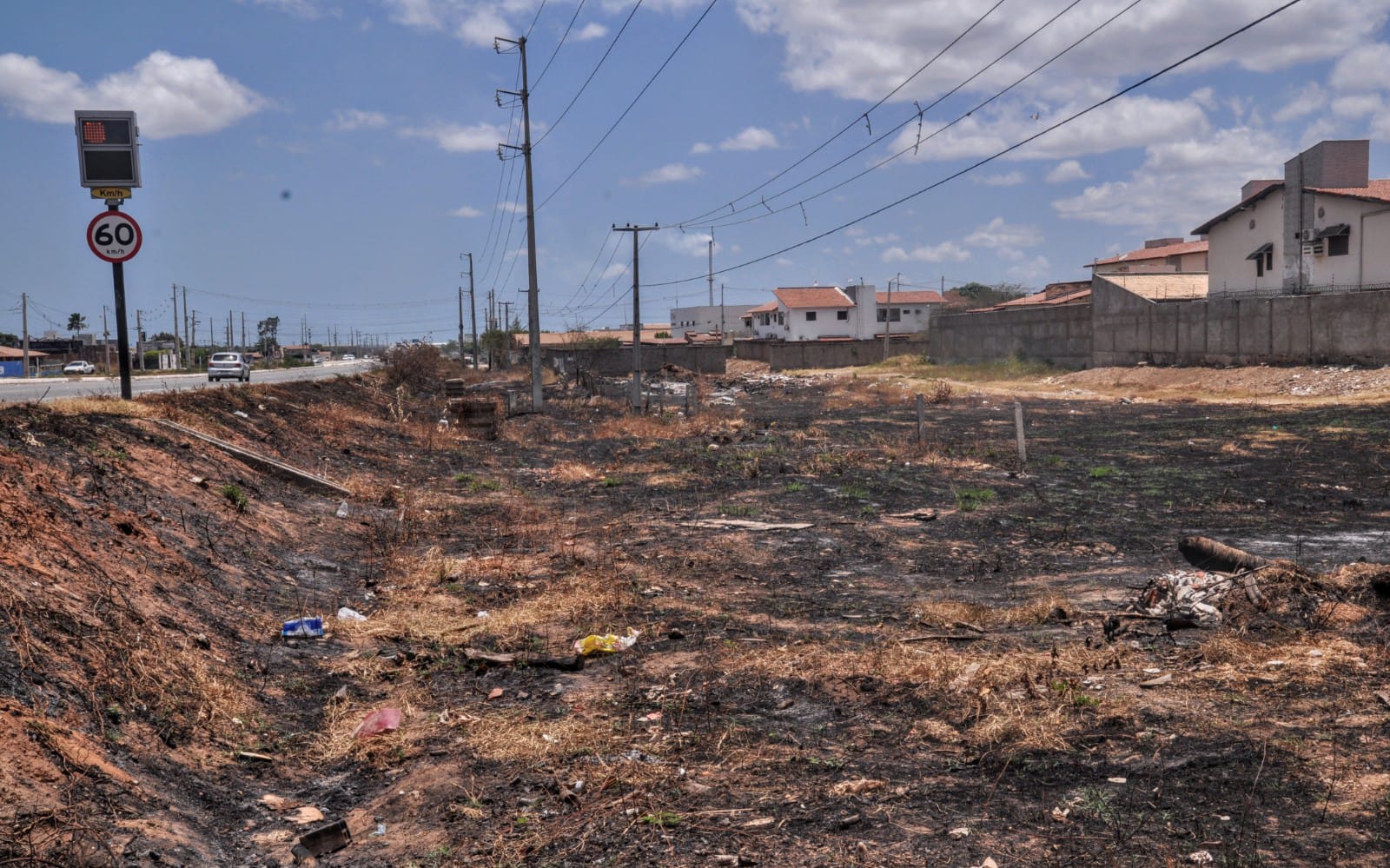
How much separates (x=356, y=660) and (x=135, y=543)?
2097 mm

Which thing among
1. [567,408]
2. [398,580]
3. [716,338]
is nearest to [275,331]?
[716,338]

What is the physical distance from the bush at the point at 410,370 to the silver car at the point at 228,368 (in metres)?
5.78

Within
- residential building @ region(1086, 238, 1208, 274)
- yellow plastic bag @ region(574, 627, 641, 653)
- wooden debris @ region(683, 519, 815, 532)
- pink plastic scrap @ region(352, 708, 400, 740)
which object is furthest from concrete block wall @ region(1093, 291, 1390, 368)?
pink plastic scrap @ region(352, 708, 400, 740)

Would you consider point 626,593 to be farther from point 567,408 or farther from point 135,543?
point 567,408

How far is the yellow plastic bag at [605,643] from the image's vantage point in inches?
289

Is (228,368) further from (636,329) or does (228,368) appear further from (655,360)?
(655,360)

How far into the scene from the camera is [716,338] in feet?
318

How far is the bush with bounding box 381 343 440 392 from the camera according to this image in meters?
46.6

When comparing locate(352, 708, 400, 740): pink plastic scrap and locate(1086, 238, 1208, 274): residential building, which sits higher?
locate(1086, 238, 1208, 274): residential building

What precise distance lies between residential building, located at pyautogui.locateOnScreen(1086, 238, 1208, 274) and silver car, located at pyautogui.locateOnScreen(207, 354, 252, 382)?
48418mm

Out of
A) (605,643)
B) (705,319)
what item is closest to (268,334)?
(705,319)

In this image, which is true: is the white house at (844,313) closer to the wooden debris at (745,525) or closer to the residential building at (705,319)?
the residential building at (705,319)

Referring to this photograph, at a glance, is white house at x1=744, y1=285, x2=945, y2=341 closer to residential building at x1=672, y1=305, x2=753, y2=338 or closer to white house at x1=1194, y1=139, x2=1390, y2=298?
residential building at x1=672, y1=305, x2=753, y2=338

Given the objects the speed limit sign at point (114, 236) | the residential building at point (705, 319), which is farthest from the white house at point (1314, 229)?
the residential building at point (705, 319)
